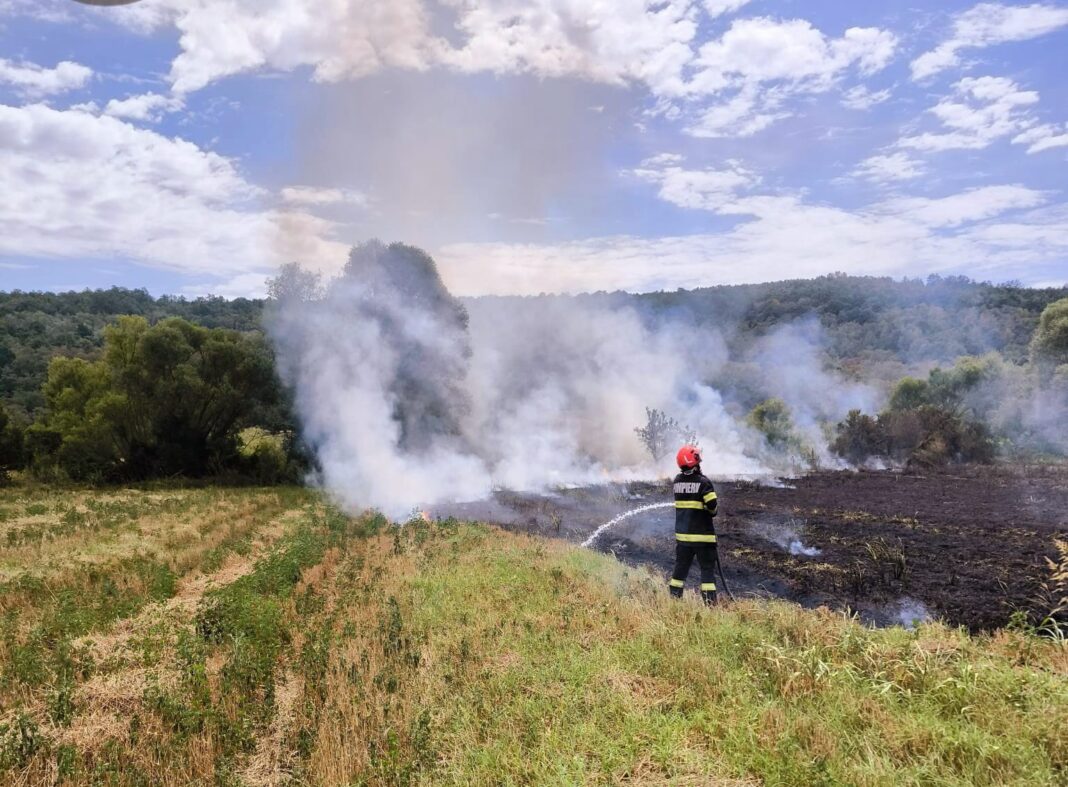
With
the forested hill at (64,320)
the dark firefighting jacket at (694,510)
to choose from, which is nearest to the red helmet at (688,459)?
the dark firefighting jacket at (694,510)

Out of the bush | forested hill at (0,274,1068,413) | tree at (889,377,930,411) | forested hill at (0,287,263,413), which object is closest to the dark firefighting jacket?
the bush

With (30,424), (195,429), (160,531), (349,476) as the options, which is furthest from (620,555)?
(30,424)

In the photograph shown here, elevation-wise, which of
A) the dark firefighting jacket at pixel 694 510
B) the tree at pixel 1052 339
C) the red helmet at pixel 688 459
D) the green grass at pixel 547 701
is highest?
the tree at pixel 1052 339

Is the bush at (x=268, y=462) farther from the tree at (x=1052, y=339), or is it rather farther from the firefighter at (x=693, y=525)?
the tree at (x=1052, y=339)

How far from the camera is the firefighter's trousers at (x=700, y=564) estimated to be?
8.84m

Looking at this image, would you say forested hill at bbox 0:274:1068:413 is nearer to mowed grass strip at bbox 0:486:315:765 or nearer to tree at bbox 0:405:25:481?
tree at bbox 0:405:25:481

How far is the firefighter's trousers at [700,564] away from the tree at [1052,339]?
4481 centimetres

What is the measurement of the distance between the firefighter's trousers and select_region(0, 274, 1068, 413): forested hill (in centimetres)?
4747

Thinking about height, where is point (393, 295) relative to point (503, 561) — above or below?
above

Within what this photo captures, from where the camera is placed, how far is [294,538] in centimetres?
1471

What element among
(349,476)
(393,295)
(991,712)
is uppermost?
(393,295)

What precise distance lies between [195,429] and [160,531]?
57.5ft

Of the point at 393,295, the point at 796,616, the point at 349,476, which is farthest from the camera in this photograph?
the point at 393,295

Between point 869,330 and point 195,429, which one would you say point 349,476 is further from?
point 869,330
